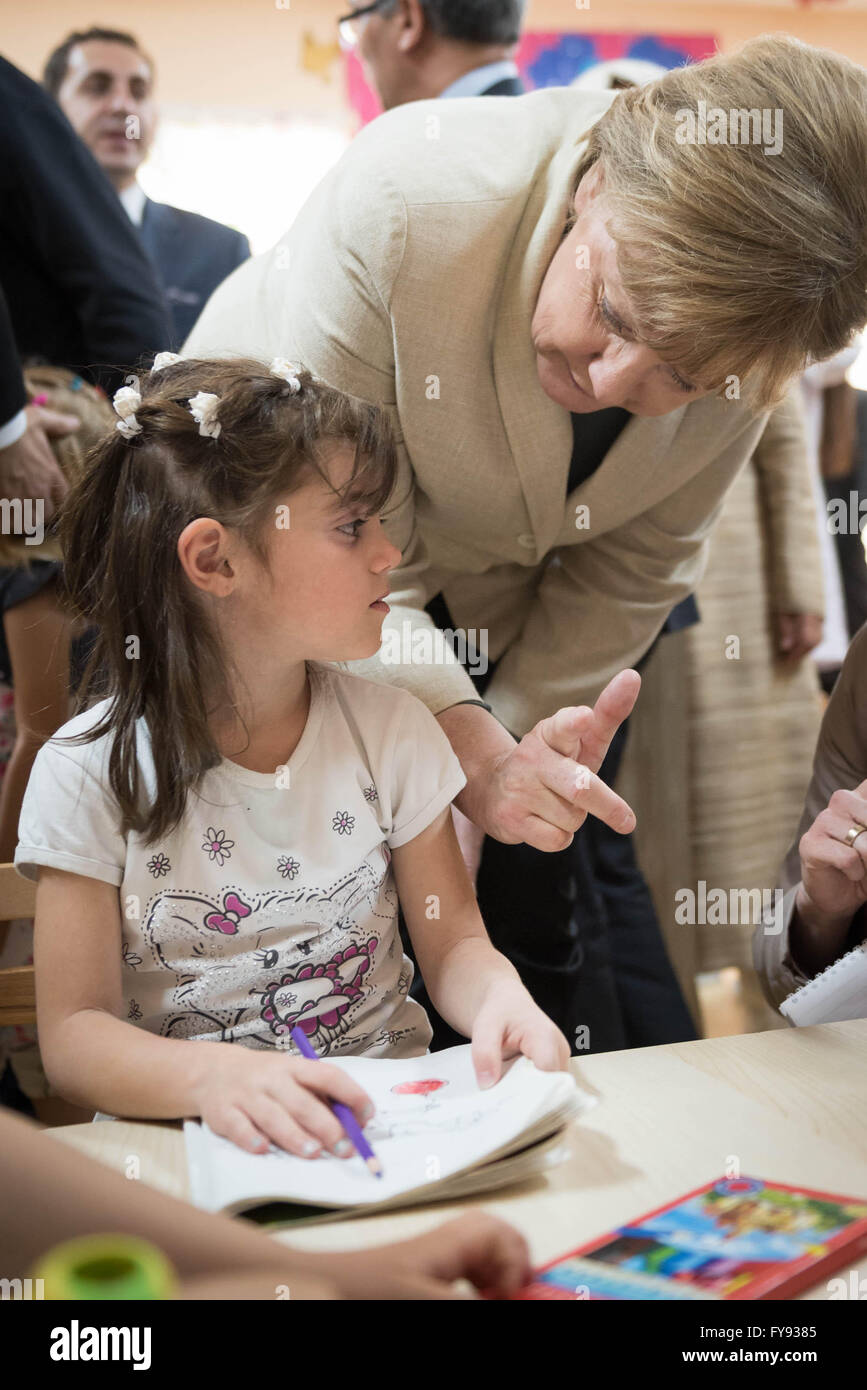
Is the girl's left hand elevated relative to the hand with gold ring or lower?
lower

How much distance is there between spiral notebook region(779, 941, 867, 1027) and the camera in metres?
1.03

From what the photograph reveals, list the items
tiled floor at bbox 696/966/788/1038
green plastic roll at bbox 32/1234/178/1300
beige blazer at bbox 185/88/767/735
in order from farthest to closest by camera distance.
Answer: tiled floor at bbox 696/966/788/1038 < beige blazer at bbox 185/88/767/735 < green plastic roll at bbox 32/1234/178/1300

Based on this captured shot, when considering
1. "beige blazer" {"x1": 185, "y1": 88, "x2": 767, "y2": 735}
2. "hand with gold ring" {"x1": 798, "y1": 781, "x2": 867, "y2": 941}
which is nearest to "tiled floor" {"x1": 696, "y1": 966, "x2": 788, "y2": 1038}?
"beige blazer" {"x1": 185, "y1": 88, "x2": 767, "y2": 735}

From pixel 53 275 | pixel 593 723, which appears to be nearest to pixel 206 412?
pixel 593 723

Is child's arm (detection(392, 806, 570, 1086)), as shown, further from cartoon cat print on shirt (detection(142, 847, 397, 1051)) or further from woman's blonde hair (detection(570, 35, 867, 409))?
woman's blonde hair (detection(570, 35, 867, 409))

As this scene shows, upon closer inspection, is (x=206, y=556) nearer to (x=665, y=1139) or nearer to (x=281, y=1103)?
(x=281, y=1103)

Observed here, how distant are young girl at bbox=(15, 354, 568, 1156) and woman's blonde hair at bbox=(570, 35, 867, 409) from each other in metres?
0.27

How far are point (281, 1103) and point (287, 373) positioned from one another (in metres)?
0.60

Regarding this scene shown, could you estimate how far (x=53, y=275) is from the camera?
5.82 ft

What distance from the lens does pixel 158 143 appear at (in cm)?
432

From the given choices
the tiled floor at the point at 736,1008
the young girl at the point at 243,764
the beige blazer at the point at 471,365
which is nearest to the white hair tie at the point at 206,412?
the young girl at the point at 243,764

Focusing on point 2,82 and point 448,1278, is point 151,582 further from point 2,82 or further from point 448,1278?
point 2,82

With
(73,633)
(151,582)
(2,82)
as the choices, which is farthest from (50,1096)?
(2,82)

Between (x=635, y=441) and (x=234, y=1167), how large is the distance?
0.87m
